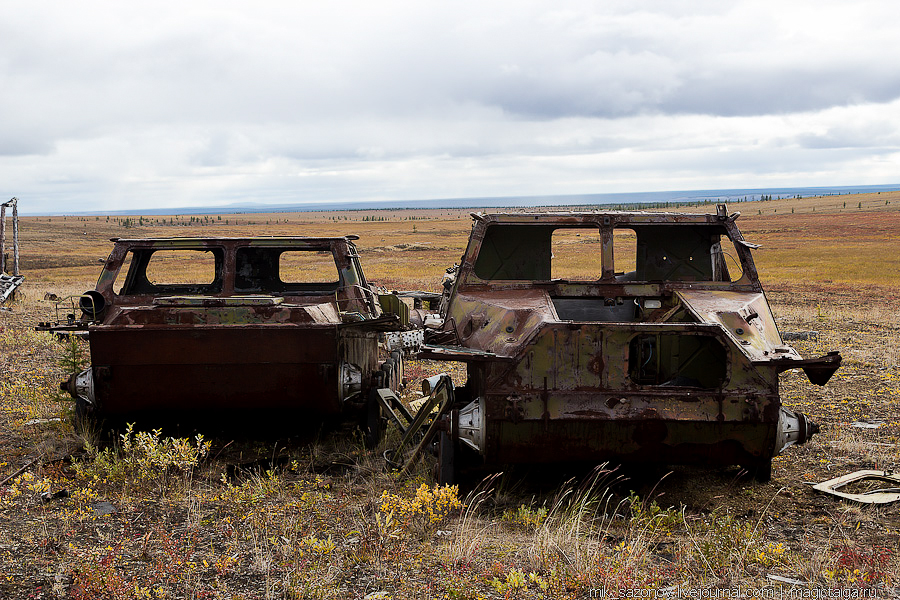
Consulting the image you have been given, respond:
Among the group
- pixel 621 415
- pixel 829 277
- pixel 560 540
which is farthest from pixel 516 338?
pixel 829 277

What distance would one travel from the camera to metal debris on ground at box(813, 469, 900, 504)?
5340mm

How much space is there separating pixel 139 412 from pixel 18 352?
7219 mm

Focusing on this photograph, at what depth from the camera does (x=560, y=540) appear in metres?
4.37

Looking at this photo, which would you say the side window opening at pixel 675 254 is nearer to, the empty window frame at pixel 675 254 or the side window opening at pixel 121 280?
the empty window frame at pixel 675 254

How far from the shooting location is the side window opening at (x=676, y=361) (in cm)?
603

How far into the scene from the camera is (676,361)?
6234 mm

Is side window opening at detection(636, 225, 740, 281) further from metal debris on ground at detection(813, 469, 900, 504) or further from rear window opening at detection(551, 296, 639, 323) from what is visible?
metal debris on ground at detection(813, 469, 900, 504)

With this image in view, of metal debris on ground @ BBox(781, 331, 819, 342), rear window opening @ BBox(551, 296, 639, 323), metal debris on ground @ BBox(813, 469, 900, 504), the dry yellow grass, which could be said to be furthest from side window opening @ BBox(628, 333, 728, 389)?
metal debris on ground @ BBox(781, 331, 819, 342)

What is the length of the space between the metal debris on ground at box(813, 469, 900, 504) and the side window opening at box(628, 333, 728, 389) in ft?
3.40

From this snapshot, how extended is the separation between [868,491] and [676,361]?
1.58 m

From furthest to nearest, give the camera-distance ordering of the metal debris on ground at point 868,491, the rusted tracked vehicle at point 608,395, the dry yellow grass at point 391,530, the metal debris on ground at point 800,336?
1. the metal debris on ground at point 800,336
2. the metal debris on ground at point 868,491
3. the rusted tracked vehicle at point 608,395
4. the dry yellow grass at point 391,530

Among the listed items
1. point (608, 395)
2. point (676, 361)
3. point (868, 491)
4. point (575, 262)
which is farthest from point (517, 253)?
point (575, 262)

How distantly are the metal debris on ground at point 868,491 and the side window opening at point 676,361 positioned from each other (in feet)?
3.40

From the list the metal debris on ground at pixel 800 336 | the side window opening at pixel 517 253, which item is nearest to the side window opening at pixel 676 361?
the side window opening at pixel 517 253
